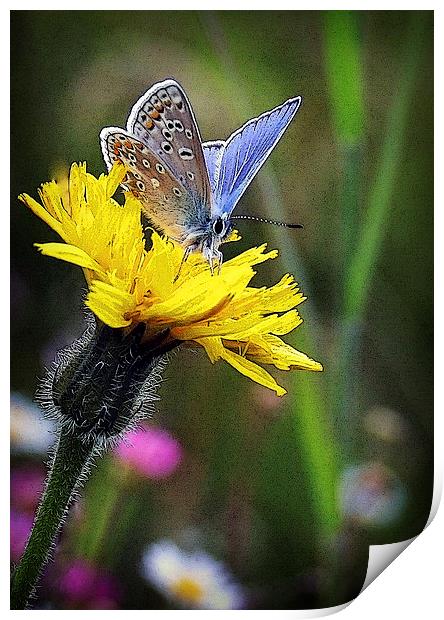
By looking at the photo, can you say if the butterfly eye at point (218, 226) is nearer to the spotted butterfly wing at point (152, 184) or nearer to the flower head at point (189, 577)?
the spotted butterfly wing at point (152, 184)

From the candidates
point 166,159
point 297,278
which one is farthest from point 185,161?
point 297,278

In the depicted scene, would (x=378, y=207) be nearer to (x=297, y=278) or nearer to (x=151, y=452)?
(x=297, y=278)

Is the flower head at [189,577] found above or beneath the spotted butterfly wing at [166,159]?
beneath

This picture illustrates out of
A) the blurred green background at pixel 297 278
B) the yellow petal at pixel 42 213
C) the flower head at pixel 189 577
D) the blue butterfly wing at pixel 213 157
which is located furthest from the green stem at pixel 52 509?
the blue butterfly wing at pixel 213 157

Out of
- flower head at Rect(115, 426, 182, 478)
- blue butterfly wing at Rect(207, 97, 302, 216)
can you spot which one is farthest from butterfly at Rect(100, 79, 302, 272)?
flower head at Rect(115, 426, 182, 478)

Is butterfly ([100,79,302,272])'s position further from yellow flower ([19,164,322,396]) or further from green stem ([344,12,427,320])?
green stem ([344,12,427,320])

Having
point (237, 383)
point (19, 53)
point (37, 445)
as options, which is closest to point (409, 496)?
point (237, 383)
